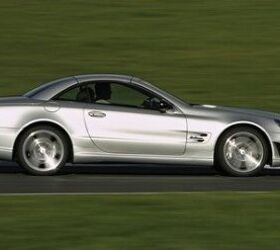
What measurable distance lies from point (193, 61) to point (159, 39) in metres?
2.00

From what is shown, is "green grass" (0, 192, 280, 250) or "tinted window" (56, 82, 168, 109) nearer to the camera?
"green grass" (0, 192, 280, 250)

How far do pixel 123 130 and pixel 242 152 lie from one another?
1.55m

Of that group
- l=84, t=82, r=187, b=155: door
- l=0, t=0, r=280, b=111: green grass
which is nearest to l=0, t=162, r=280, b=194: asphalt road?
l=84, t=82, r=187, b=155: door

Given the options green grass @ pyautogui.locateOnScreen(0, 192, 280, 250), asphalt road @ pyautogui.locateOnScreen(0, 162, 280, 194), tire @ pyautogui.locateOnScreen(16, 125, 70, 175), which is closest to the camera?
green grass @ pyautogui.locateOnScreen(0, 192, 280, 250)

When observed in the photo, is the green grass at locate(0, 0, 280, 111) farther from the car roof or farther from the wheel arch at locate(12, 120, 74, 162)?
the wheel arch at locate(12, 120, 74, 162)

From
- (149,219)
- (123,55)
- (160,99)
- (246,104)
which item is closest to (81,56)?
(123,55)

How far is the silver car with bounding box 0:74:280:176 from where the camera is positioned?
12.2 m

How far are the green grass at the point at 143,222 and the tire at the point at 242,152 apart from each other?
2380 mm

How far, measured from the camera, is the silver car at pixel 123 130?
480 inches

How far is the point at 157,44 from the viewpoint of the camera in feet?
78.3

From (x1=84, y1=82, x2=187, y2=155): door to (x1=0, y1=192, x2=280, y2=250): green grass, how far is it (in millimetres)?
2443

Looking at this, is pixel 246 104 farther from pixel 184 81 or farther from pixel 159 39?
pixel 159 39

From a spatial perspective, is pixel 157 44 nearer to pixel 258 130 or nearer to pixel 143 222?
pixel 258 130

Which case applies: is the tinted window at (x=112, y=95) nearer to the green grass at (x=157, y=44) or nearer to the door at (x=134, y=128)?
the door at (x=134, y=128)
